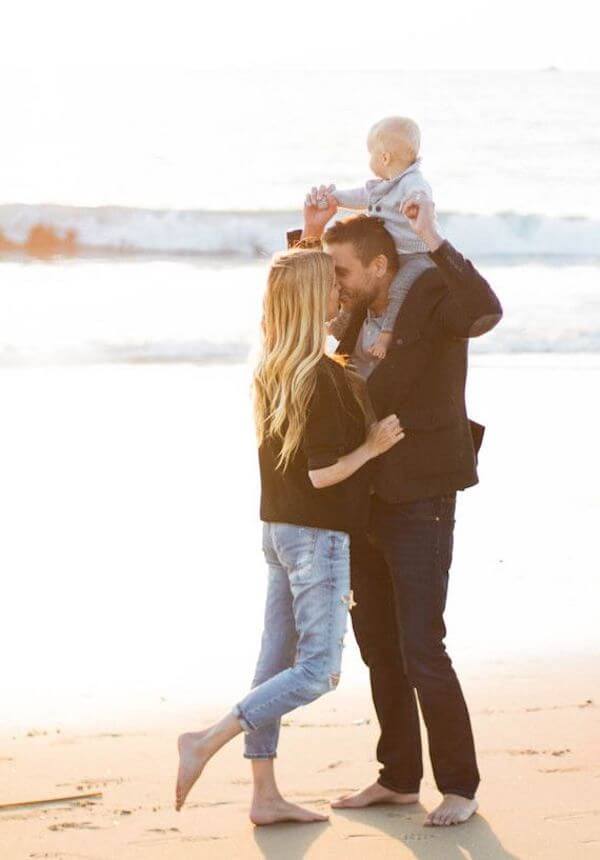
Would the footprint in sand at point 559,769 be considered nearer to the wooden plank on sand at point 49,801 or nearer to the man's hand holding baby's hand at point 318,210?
the wooden plank on sand at point 49,801

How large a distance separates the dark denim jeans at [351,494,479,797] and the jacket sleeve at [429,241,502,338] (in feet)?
1.46

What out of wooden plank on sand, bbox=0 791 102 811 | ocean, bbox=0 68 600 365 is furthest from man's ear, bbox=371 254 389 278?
ocean, bbox=0 68 600 365

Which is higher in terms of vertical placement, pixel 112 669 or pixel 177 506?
pixel 177 506

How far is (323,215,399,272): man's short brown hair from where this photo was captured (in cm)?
379

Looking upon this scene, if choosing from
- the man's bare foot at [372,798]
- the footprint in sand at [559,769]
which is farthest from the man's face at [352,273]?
the footprint in sand at [559,769]

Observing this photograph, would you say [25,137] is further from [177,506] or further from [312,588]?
[312,588]

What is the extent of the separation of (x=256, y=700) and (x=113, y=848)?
0.48 m

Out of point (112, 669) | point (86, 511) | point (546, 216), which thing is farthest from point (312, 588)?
point (546, 216)

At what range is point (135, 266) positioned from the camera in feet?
66.7

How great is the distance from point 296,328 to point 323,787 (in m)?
1.31

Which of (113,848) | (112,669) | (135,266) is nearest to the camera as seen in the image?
(113,848)

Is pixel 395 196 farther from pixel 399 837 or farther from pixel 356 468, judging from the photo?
pixel 399 837

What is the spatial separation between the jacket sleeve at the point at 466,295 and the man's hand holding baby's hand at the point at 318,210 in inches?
18.4

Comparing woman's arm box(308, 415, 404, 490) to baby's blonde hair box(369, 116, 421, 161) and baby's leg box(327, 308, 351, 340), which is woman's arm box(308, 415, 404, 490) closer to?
baby's leg box(327, 308, 351, 340)
